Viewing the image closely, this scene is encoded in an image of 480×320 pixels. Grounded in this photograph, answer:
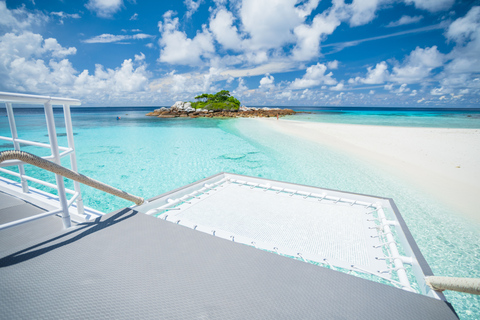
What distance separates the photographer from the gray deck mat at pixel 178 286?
1.10m

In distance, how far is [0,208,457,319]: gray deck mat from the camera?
1.10 metres

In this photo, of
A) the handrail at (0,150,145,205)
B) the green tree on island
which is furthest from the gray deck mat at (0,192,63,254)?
the green tree on island

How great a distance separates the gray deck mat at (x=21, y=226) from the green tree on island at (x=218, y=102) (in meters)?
40.5

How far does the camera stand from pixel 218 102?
144 ft

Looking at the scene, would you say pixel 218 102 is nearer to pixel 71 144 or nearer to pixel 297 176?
pixel 297 176

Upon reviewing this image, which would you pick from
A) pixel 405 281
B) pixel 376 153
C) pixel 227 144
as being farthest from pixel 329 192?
pixel 227 144

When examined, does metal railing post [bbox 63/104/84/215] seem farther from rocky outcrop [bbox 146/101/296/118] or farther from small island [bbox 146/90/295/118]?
small island [bbox 146/90/295/118]

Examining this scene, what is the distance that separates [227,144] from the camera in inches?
481

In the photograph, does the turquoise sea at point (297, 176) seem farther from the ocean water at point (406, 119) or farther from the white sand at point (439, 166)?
the ocean water at point (406, 119)

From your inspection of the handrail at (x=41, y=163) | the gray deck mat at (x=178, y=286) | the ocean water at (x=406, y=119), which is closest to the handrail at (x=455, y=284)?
the gray deck mat at (x=178, y=286)

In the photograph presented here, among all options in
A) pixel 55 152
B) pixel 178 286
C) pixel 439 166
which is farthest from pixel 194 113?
pixel 178 286

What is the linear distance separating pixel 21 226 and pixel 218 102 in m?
43.8

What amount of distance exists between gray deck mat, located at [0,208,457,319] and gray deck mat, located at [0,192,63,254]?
314mm

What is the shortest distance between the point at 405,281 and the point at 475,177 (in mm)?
6927
